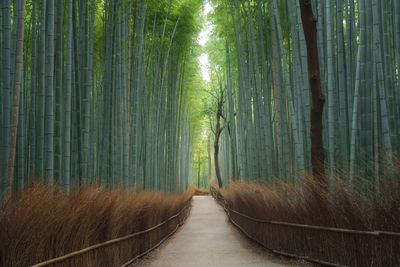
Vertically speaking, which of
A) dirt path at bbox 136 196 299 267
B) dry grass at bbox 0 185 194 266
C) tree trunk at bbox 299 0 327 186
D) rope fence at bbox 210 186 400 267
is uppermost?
tree trunk at bbox 299 0 327 186

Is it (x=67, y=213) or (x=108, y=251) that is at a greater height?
(x=67, y=213)

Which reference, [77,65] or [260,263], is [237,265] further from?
[77,65]

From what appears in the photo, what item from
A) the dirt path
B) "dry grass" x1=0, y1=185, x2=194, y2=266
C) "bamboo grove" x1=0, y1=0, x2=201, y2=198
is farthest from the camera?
the dirt path

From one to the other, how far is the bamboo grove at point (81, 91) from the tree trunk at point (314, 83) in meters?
2.59

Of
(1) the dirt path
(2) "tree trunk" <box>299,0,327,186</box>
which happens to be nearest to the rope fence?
(1) the dirt path

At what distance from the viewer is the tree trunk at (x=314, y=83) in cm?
429

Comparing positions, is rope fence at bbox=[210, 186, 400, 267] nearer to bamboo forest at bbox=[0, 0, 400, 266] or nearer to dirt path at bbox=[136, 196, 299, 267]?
bamboo forest at bbox=[0, 0, 400, 266]

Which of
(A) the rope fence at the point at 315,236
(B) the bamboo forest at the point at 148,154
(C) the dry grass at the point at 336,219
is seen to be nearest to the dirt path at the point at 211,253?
(B) the bamboo forest at the point at 148,154

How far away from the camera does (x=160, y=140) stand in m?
10.3

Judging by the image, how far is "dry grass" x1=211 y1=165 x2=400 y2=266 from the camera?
292 cm

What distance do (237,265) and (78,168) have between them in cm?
227

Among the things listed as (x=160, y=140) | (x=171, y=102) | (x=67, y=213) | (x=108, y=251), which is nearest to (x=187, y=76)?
(x=171, y=102)

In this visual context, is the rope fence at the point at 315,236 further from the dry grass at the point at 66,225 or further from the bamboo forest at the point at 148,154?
the dry grass at the point at 66,225

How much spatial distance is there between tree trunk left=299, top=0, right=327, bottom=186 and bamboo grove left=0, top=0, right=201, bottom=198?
2.59 meters
